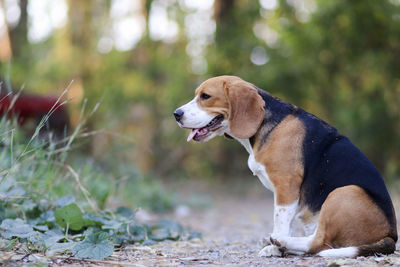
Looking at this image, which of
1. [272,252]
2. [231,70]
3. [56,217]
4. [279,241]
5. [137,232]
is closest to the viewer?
[279,241]

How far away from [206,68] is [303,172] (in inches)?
319

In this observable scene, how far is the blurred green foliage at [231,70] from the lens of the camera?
34.4ft

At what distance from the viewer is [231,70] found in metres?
11.5

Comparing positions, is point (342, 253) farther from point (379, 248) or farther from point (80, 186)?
point (80, 186)

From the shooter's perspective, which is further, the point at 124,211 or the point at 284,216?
the point at 124,211

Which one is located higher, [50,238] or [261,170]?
[261,170]

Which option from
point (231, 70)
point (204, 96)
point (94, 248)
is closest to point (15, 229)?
point (94, 248)

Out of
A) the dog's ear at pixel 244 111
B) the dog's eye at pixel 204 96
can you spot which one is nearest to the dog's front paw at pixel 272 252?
the dog's ear at pixel 244 111

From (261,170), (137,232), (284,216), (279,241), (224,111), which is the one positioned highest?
(224,111)

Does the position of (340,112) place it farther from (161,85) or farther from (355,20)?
(161,85)

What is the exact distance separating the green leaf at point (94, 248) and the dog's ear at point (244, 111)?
138cm

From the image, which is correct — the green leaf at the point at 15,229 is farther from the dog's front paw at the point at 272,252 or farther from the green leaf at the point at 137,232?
the dog's front paw at the point at 272,252

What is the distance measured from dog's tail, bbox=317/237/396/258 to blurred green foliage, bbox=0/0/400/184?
641 centimetres

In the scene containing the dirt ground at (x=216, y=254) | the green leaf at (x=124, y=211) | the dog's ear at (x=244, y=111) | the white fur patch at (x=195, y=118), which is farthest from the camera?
the green leaf at (x=124, y=211)
